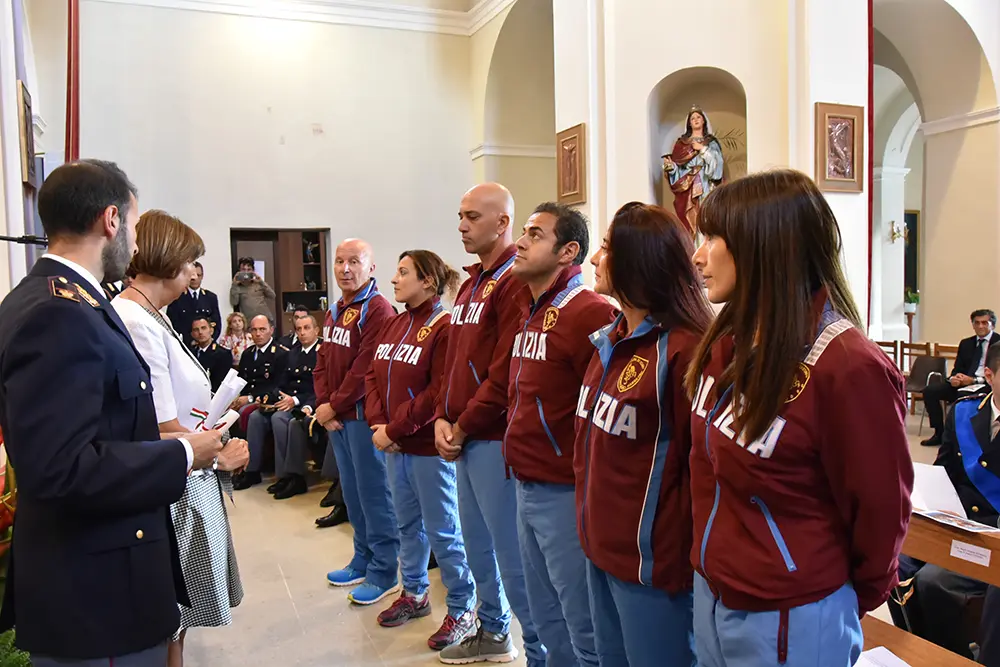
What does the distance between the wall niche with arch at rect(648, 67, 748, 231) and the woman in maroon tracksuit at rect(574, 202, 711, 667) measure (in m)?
4.87

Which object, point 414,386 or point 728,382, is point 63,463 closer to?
point 728,382

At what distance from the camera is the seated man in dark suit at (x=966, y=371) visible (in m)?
6.26

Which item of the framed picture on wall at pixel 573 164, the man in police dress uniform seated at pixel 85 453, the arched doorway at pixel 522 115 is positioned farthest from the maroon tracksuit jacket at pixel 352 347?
the arched doorway at pixel 522 115

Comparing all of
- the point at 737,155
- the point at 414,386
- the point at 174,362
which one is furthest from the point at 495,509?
the point at 737,155

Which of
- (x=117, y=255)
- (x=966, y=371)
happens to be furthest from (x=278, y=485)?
(x=966, y=371)

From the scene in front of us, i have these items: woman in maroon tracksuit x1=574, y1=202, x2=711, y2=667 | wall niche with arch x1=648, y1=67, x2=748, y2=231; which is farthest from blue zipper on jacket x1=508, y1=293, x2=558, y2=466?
wall niche with arch x1=648, y1=67, x2=748, y2=231

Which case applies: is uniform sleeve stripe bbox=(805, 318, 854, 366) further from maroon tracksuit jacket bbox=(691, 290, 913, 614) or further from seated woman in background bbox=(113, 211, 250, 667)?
seated woman in background bbox=(113, 211, 250, 667)

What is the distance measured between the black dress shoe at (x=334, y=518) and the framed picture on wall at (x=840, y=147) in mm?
4162

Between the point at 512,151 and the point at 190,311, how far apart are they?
172 inches

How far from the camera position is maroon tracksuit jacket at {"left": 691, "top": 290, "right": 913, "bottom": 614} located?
108 centimetres

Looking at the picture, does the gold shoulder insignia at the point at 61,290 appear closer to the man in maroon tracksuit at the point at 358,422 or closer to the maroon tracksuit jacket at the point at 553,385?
the maroon tracksuit jacket at the point at 553,385

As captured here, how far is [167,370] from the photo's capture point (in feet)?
6.26

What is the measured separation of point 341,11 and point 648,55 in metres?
4.23

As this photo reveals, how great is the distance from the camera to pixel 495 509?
233 centimetres
